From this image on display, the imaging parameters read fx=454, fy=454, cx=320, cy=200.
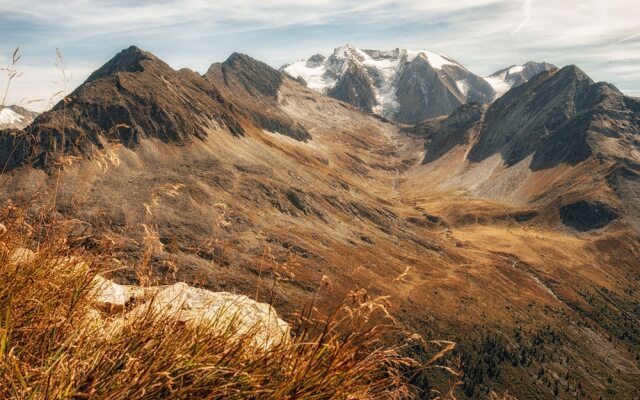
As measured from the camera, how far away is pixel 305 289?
321 feet

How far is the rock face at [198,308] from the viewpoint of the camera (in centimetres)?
473

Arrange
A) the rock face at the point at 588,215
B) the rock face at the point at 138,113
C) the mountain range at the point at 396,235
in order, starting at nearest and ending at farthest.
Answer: the mountain range at the point at 396,235, the rock face at the point at 138,113, the rock face at the point at 588,215

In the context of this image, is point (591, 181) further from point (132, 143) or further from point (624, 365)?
point (132, 143)

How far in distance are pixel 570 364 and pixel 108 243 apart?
401 feet

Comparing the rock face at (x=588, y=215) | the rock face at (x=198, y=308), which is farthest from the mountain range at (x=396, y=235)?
the rock face at (x=198, y=308)

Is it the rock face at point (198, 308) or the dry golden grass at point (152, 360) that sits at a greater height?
the dry golden grass at point (152, 360)

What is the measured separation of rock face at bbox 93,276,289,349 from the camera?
4727 mm

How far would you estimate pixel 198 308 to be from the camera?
520 cm

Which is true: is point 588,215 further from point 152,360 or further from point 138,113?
point 152,360

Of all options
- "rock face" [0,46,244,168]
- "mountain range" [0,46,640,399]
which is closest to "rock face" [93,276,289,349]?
"mountain range" [0,46,640,399]

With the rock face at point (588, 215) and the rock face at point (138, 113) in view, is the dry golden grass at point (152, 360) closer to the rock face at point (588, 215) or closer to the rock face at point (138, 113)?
the rock face at point (138, 113)

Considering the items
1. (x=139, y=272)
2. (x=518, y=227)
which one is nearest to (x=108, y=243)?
(x=139, y=272)

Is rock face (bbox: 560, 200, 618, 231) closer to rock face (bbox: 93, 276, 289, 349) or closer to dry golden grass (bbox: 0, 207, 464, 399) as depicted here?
rock face (bbox: 93, 276, 289, 349)

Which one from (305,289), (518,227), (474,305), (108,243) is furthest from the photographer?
(518,227)
